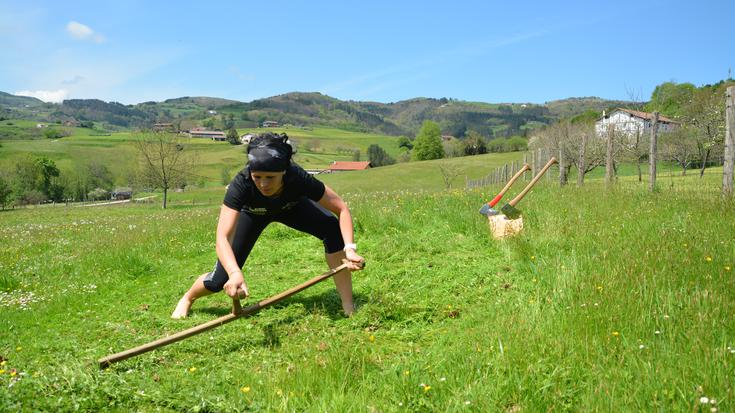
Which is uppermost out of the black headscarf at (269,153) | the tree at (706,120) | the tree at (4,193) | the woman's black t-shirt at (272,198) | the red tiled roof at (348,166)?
the tree at (706,120)

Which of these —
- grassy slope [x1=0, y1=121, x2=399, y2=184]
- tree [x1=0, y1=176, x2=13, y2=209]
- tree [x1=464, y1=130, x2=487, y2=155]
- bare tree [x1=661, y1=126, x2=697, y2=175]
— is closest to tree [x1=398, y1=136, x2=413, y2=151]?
grassy slope [x1=0, y1=121, x2=399, y2=184]

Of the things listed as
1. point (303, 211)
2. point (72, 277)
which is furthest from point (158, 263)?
point (303, 211)

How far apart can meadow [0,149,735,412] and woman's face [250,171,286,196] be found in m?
1.21

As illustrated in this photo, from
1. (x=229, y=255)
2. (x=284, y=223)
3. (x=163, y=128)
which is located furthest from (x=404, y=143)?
(x=229, y=255)

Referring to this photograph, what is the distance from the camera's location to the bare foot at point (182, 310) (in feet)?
16.2

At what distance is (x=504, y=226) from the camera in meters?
6.92

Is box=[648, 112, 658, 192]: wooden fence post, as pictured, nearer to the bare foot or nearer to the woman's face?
the woman's face

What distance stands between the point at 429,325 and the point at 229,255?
5.87 feet

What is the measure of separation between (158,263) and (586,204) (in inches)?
266

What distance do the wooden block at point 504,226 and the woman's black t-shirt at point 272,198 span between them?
3.22 metres

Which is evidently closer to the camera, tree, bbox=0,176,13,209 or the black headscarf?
the black headscarf

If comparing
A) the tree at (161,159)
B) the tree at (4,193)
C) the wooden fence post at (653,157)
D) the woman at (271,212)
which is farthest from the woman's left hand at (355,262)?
the tree at (4,193)

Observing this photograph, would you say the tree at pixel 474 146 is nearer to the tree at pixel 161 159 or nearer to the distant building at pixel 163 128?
the distant building at pixel 163 128

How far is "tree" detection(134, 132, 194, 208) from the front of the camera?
4169 cm
